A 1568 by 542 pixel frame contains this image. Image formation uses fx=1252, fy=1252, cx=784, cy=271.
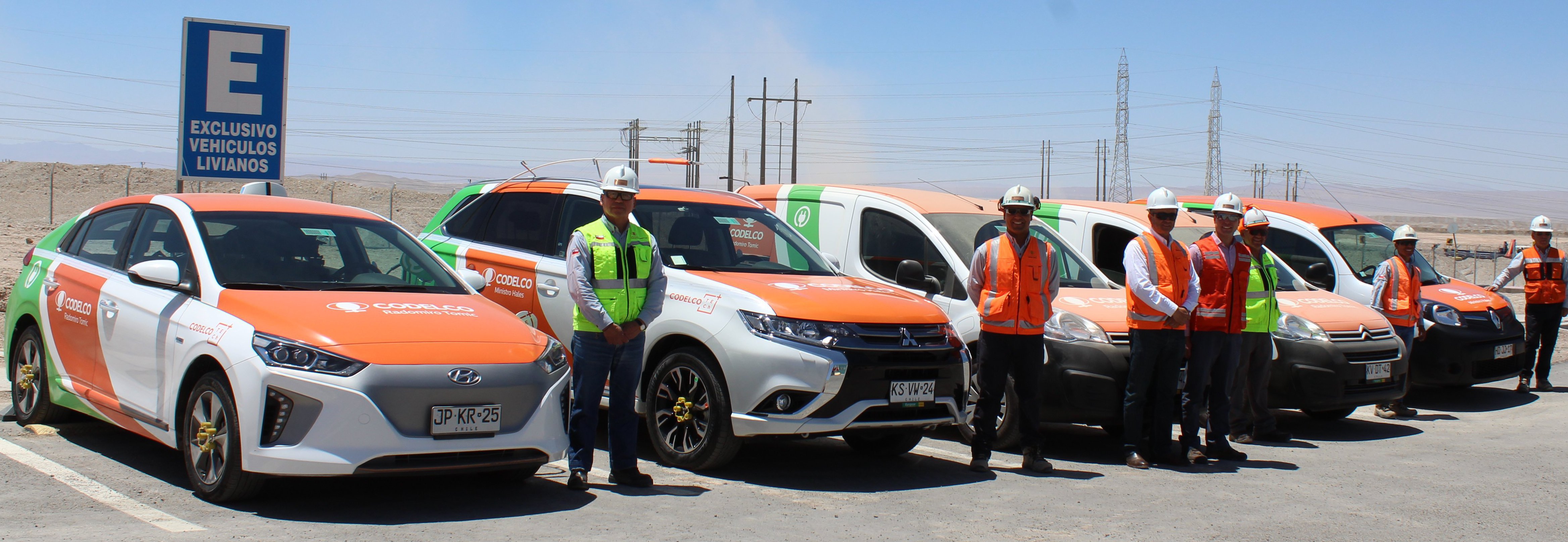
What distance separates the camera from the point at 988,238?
356 inches

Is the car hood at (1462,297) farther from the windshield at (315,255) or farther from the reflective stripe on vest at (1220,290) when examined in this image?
the windshield at (315,255)

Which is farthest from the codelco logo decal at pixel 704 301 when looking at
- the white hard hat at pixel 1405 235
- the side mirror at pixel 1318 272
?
the white hard hat at pixel 1405 235

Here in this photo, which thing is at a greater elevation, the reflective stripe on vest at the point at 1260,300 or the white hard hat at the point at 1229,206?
the white hard hat at the point at 1229,206

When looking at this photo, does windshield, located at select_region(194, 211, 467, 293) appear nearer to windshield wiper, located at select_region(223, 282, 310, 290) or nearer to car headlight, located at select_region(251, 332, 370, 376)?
windshield wiper, located at select_region(223, 282, 310, 290)

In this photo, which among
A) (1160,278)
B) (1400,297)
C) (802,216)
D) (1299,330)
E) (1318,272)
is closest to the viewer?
(1160,278)

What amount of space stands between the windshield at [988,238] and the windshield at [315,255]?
355 cm

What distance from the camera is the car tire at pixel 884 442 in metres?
7.75

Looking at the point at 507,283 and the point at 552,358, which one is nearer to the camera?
the point at 552,358

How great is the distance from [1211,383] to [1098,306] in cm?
87

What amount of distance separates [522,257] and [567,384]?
7.75 ft

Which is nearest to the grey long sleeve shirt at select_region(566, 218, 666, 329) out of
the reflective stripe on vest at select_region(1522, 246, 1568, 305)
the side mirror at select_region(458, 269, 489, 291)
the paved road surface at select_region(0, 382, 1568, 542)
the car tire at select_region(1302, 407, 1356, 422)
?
the side mirror at select_region(458, 269, 489, 291)

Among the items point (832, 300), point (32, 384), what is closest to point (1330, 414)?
point (832, 300)

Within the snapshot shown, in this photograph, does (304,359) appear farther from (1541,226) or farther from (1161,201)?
(1541,226)

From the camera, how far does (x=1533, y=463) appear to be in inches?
322
